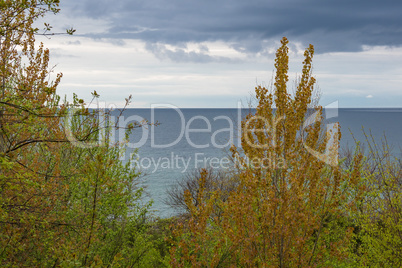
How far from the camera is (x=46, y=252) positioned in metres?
7.53

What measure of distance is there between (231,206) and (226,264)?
3.36 metres

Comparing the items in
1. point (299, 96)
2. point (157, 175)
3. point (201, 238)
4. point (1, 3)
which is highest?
point (1, 3)

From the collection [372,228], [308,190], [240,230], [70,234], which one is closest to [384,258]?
[372,228]

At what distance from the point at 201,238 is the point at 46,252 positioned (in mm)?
3696

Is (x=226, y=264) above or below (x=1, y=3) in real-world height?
below

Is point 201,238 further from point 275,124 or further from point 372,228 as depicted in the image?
point 372,228

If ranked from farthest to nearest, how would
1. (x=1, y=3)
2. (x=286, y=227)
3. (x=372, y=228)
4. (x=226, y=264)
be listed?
(x=372, y=228)
(x=226, y=264)
(x=286, y=227)
(x=1, y=3)

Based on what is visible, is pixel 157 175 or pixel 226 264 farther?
pixel 157 175

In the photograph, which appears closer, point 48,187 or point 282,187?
point 282,187

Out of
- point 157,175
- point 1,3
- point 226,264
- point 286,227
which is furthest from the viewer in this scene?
point 157,175

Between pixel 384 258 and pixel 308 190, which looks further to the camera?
pixel 384 258

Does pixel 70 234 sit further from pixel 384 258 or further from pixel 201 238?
pixel 384 258

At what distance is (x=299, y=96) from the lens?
5820 millimetres

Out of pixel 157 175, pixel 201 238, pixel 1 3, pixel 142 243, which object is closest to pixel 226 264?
pixel 142 243
